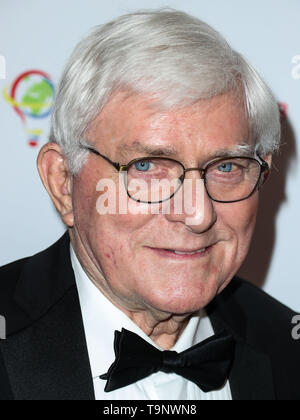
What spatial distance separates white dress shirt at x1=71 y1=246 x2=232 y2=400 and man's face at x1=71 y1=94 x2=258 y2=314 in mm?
69

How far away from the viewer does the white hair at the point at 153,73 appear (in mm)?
1617

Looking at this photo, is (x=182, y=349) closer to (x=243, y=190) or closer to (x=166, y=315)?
(x=166, y=315)

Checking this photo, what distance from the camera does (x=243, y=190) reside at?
5.80 feet

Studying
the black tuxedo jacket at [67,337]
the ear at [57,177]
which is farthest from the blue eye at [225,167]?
the black tuxedo jacket at [67,337]

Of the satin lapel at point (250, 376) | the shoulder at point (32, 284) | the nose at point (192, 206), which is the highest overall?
the nose at point (192, 206)

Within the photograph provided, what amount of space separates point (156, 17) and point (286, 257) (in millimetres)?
970

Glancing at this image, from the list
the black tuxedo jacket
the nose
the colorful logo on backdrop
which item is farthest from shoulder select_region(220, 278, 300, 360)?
the colorful logo on backdrop

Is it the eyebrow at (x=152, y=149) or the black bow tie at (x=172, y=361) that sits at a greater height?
the eyebrow at (x=152, y=149)

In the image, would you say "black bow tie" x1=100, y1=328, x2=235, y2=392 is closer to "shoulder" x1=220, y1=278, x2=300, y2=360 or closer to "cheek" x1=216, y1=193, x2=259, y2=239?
"shoulder" x1=220, y1=278, x2=300, y2=360

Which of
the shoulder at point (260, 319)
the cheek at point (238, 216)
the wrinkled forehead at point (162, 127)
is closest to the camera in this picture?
the wrinkled forehead at point (162, 127)

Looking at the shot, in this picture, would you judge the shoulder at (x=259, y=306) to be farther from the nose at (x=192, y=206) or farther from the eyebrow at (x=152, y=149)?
the eyebrow at (x=152, y=149)

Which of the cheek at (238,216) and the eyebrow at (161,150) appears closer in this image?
the eyebrow at (161,150)

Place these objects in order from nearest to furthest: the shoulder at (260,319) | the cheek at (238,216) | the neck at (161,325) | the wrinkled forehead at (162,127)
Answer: the wrinkled forehead at (162,127) → the cheek at (238,216) → the neck at (161,325) → the shoulder at (260,319)

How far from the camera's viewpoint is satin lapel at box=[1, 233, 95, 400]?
5.52ft
